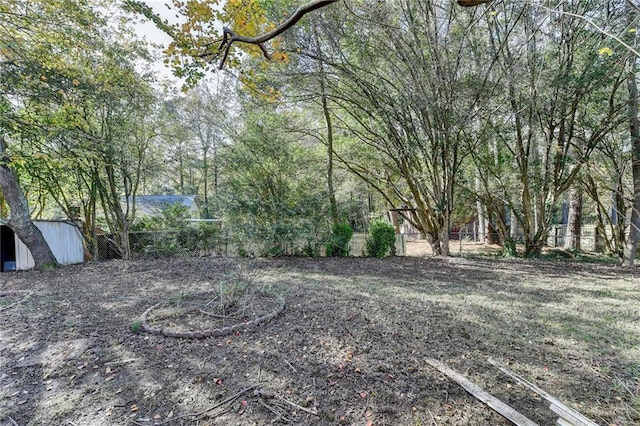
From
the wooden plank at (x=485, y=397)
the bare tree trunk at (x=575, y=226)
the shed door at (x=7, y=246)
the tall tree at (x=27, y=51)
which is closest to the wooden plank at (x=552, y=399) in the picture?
the wooden plank at (x=485, y=397)

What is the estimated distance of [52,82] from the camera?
5.44 meters

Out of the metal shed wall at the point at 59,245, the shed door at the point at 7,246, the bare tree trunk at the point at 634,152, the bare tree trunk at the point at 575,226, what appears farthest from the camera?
the bare tree trunk at the point at 575,226

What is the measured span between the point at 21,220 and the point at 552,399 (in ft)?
26.2

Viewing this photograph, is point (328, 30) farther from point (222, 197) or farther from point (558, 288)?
point (558, 288)

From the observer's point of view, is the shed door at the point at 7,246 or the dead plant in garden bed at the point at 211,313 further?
the shed door at the point at 7,246

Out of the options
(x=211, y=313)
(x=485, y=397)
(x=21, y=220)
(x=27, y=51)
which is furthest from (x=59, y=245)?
(x=485, y=397)

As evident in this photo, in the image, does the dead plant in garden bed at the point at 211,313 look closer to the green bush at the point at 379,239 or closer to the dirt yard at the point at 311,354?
the dirt yard at the point at 311,354

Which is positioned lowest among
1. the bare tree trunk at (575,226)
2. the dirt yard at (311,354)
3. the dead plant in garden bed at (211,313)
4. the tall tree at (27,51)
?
the dirt yard at (311,354)

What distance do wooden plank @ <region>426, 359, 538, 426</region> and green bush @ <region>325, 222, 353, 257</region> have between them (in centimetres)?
571

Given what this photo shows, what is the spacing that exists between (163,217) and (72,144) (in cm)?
281

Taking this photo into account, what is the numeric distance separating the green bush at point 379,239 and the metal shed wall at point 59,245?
281 inches

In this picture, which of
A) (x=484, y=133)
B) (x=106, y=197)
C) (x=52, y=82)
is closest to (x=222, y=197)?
(x=106, y=197)

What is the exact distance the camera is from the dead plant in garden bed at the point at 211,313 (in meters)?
2.77

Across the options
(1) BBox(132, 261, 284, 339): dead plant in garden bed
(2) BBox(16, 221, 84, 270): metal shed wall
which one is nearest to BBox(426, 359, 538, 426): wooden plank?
(1) BBox(132, 261, 284, 339): dead plant in garden bed
